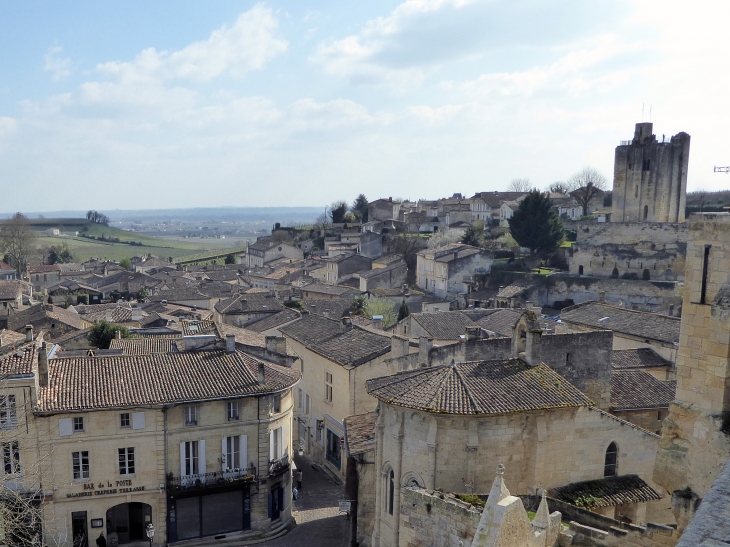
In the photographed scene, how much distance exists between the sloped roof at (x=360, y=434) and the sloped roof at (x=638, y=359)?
12.2 metres

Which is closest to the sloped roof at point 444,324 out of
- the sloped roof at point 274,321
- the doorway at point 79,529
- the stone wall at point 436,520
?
the sloped roof at point 274,321

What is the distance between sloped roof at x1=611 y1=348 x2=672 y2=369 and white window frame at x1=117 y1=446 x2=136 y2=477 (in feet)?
68.2

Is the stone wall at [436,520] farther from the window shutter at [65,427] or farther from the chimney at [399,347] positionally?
the chimney at [399,347]

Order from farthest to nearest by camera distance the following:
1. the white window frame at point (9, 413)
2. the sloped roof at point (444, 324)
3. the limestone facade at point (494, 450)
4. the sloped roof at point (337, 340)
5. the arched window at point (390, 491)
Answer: the sloped roof at point (444, 324) < the sloped roof at point (337, 340) < the white window frame at point (9, 413) < the arched window at point (390, 491) < the limestone facade at point (494, 450)

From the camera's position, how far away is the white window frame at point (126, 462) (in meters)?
25.7

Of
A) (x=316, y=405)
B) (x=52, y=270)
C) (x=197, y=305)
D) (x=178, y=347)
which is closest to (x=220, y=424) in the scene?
(x=178, y=347)

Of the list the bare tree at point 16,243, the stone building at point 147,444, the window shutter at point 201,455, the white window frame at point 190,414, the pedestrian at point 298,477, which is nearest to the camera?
the stone building at point 147,444

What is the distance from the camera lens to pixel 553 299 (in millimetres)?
71438

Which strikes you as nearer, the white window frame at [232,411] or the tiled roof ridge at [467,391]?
the tiled roof ridge at [467,391]

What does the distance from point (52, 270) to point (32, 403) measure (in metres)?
78.0

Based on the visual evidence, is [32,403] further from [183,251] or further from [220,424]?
[183,251]

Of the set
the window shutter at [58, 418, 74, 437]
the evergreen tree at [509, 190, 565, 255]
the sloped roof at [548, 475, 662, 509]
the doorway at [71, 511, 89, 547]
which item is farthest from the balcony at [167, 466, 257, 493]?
the evergreen tree at [509, 190, 565, 255]

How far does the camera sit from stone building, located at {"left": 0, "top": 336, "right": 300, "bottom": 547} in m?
24.6

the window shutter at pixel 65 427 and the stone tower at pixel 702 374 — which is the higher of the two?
the stone tower at pixel 702 374
